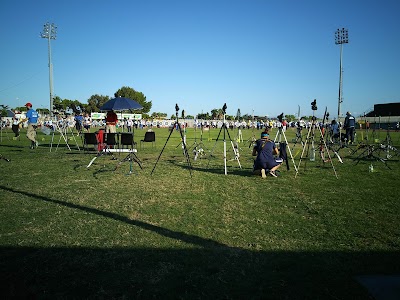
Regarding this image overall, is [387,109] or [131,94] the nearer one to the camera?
[387,109]

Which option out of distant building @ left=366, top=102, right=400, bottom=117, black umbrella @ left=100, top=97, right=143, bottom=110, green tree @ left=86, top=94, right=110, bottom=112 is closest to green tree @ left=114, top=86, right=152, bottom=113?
green tree @ left=86, top=94, right=110, bottom=112

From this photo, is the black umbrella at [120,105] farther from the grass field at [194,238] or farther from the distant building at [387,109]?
the distant building at [387,109]

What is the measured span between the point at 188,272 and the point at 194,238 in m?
1.00

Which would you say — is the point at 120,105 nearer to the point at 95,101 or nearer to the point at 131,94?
the point at 131,94

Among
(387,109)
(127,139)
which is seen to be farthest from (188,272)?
(387,109)

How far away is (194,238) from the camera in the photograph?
452cm

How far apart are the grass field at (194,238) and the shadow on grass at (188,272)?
1 cm

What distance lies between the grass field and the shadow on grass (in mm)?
Answer: 14

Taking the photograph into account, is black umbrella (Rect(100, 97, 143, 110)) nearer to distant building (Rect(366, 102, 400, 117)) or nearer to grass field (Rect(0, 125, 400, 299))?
grass field (Rect(0, 125, 400, 299))

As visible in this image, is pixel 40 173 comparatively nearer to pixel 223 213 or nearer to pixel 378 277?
pixel 223 213

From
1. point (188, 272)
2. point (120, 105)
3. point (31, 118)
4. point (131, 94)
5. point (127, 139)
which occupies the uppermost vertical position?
point (131, 94)

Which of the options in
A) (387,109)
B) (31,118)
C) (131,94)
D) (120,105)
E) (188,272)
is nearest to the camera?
(188,272)

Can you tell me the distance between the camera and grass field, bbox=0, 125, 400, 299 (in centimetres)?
326

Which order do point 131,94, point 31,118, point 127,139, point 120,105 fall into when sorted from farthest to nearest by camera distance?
point 131,94 → point 31,118 → point 120,105 → point 127,139
